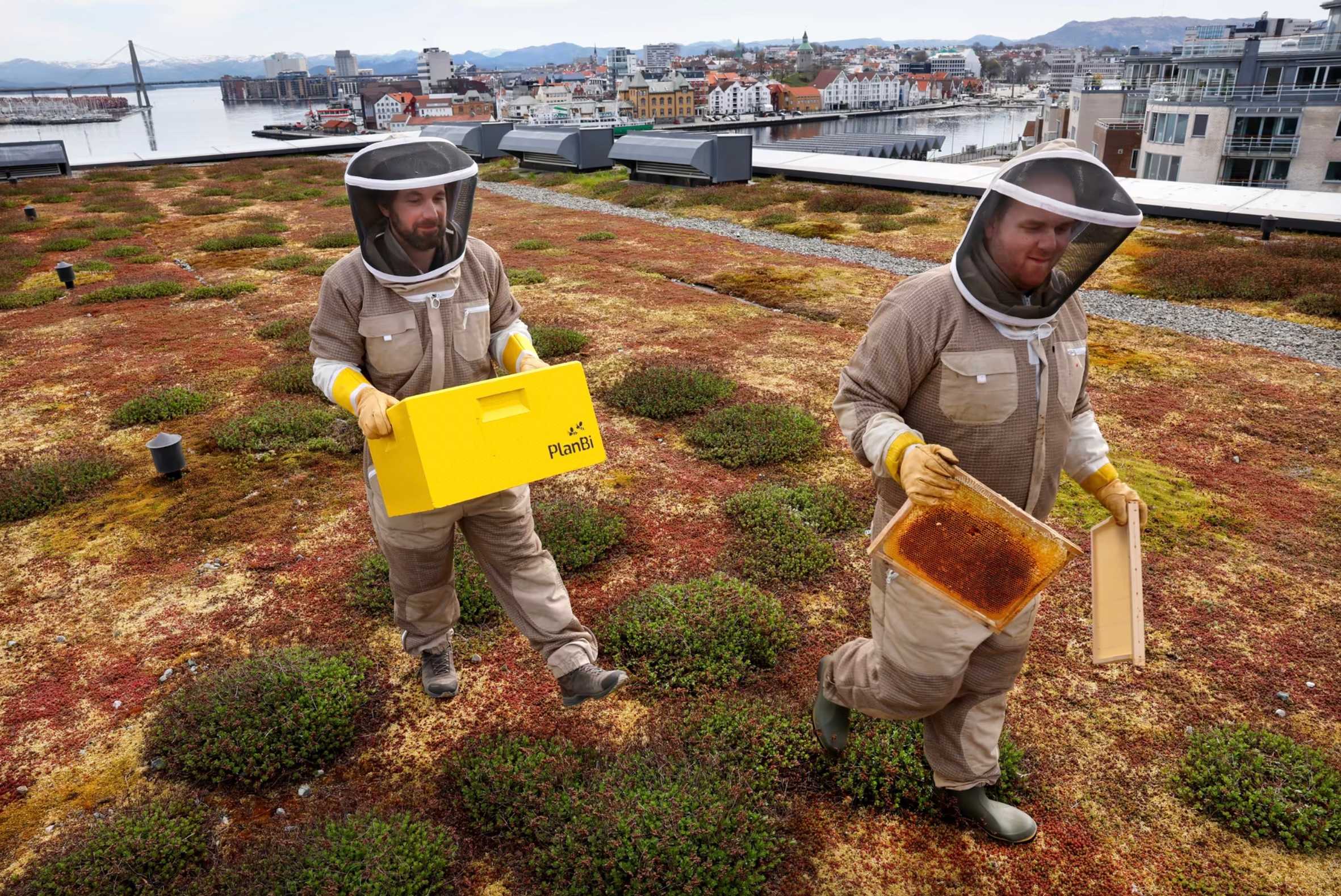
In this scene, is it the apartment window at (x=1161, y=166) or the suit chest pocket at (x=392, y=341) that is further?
the apartment window at (x=1161, y=166)

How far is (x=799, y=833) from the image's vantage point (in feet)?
11.9

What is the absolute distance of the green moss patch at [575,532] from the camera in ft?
19.0

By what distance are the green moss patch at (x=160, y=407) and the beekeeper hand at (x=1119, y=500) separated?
30.4 ft

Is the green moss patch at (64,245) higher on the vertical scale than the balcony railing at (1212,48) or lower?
lower

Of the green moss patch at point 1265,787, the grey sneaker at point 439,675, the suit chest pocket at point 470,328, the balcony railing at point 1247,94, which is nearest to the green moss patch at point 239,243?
the grey sneaker at point 439,675

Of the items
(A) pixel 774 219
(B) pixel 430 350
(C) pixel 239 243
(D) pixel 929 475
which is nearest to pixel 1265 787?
(D) pixel 929 475

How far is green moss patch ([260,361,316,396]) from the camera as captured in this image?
30.7ft

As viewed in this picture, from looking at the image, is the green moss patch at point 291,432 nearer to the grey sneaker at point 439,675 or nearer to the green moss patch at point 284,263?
the grey sneaker at point 439,675

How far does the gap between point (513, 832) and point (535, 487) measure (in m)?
3.79

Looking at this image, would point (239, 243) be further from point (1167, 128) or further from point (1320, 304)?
point (1167, 128)

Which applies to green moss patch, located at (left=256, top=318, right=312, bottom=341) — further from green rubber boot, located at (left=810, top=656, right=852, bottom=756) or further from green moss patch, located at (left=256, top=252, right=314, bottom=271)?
green rubber boot, located at (left=810, top=656, right=852, bottom=756)

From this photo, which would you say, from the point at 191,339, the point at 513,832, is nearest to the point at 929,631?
the point at 513,832

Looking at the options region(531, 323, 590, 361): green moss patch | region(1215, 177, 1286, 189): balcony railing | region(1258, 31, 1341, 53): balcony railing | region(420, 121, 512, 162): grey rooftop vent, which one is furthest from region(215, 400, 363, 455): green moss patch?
region(1258, 31, 1341, 53): balcony railing

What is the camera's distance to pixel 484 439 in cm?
336
